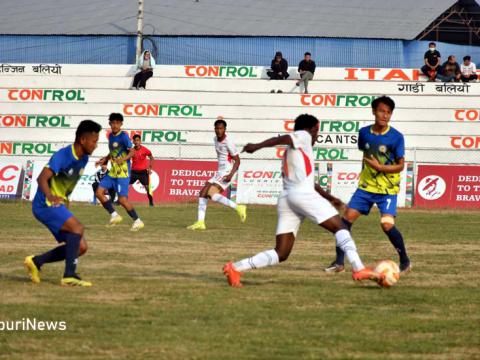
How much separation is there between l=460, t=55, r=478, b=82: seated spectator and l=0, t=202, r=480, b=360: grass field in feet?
66.0

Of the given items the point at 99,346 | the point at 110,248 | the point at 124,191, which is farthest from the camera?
the point at 124,191

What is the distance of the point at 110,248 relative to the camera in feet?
55.0

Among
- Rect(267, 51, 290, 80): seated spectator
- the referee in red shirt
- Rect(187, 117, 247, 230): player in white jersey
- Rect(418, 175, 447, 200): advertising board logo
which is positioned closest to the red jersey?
the referee in red shirt

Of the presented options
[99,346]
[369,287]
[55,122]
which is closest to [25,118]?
[55,122]

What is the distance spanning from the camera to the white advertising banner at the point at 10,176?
33.9 meters

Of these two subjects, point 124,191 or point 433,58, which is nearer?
point 124,191

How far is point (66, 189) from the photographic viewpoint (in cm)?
1192

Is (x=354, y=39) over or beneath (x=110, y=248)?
over

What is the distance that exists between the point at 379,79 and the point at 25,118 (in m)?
12.6

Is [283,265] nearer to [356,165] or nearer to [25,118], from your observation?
[356,165]

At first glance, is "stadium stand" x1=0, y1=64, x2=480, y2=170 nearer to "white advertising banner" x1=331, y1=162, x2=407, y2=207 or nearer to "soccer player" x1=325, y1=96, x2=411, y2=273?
"white advertising banner" x1=331, y1=162, x2=407, y2=207

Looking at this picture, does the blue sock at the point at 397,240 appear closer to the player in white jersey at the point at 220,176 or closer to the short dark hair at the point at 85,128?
the short dark hair at the point at 85,128

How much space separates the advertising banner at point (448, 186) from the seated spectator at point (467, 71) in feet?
18.7

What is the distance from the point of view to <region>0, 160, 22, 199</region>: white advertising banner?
33.9m
